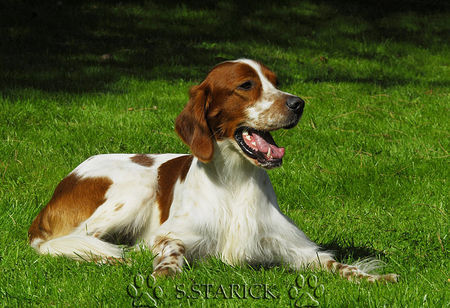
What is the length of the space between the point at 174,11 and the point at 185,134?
9.25 metres

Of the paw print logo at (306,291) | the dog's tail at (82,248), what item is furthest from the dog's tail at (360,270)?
the dog's tail at (82,248)

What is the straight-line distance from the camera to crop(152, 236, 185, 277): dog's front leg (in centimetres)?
349

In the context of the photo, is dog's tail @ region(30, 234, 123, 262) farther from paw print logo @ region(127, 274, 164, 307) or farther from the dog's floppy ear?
the dog's floppy ear

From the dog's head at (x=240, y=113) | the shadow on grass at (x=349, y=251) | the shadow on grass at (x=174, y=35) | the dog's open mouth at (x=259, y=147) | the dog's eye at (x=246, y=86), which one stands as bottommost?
the shadow on grass at (x=174, y=35)

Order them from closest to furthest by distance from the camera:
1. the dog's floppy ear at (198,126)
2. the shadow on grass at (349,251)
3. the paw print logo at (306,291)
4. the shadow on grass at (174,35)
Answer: the paw print logo at (306,291)
the dog's floppy ear at (198,126)
the shadow on grass at (349,251)
the shadow on grass at (174,35)

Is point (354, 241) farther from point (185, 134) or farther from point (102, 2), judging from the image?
point (102, 2)

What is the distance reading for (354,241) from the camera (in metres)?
4.34

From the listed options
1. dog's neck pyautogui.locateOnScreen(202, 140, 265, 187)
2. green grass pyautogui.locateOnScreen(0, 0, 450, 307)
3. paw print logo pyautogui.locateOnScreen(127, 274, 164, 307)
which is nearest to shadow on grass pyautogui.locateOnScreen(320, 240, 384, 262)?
green grass pyautogui.locateOnScreen(0, 0, 450, 307)

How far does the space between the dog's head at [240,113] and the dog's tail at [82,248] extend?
779mm

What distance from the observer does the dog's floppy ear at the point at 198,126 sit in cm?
376

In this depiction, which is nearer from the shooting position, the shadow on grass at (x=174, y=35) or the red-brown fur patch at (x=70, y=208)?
the red-brown fur patch at (x=70, y=208)

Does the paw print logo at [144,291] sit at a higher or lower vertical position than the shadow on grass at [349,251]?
higher

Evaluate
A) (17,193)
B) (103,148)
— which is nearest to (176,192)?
(17,193)

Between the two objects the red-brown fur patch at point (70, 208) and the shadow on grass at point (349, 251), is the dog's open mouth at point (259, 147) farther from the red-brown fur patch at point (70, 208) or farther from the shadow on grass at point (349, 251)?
the red-brown fur patch at point (70, 208)
